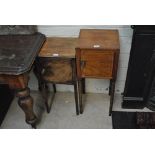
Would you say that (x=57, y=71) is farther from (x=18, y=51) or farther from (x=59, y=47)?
(x=18, y=51)

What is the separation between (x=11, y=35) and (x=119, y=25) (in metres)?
0.95

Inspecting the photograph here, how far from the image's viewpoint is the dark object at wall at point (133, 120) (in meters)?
2.08

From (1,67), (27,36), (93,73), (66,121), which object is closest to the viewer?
(1,67)

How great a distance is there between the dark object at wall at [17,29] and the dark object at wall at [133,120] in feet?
3.71

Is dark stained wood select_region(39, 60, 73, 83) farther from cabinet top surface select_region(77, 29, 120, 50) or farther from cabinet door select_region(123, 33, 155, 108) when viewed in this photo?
cabinet door select_region(123, 33, 155, 108)

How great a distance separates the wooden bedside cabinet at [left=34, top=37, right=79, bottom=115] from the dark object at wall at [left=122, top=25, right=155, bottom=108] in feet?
1.66

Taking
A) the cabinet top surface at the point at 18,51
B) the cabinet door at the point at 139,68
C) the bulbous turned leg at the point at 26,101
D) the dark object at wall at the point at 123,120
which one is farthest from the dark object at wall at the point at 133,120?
the cabinet top surface at the point at 18,51

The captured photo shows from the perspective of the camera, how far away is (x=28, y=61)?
162 cm

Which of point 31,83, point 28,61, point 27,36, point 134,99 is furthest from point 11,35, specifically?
point 134,99

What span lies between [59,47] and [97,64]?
0.37 meters

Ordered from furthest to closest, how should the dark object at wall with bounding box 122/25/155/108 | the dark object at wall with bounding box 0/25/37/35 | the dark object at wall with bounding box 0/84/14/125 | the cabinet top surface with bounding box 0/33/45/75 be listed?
the dark object at wall with bounding box 0/84/14/125
the dark object at wall with bounding box 0/25/37/35
the dark object at wall with bounding box 122/25/155/108
the cabinet top surface with bounding box 0/33/45/75

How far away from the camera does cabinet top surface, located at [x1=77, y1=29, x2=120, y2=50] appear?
5.32 feet

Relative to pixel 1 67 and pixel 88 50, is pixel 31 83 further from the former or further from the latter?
pixel 88 50

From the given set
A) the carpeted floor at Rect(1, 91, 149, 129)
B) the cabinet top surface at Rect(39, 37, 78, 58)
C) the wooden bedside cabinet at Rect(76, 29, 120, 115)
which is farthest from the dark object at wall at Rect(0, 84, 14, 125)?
the wooden bedside cabinet at Rect(76, 29, 120, 115)
